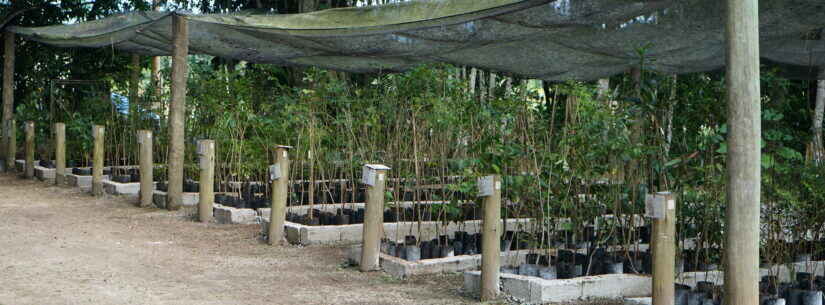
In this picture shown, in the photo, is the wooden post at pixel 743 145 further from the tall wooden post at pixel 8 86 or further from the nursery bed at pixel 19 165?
the tall wooden post at pixel 8 86

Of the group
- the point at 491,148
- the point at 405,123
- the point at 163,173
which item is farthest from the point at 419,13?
the point at 163,173

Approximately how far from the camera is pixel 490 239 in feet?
14.6

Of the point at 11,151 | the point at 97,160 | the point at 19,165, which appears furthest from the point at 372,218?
the point at 11,151

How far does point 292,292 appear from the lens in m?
4.70

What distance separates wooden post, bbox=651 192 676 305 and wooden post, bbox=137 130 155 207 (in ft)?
18.0

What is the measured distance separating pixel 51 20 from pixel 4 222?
6446mm

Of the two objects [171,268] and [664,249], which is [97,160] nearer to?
[171,268]

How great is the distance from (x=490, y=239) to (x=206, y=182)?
11.6ft

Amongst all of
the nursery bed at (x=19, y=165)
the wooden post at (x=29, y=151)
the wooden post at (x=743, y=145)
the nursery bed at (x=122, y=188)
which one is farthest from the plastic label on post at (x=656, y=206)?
the nursery bed at (x=19, y=165)

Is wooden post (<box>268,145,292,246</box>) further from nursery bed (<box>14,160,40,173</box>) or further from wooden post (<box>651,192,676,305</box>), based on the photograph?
nursery bed (<box>14,160,40,173</box>)

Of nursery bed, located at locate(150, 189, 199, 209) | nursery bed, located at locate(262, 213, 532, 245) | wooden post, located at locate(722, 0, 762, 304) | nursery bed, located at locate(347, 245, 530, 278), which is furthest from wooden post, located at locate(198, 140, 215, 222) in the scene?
wooden post, located at locate(722, 0, 762, 304)

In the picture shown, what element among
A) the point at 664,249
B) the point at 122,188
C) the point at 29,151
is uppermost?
the point at 29,151

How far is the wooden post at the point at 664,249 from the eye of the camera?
3781mm

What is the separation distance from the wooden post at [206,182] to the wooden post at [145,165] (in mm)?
930
